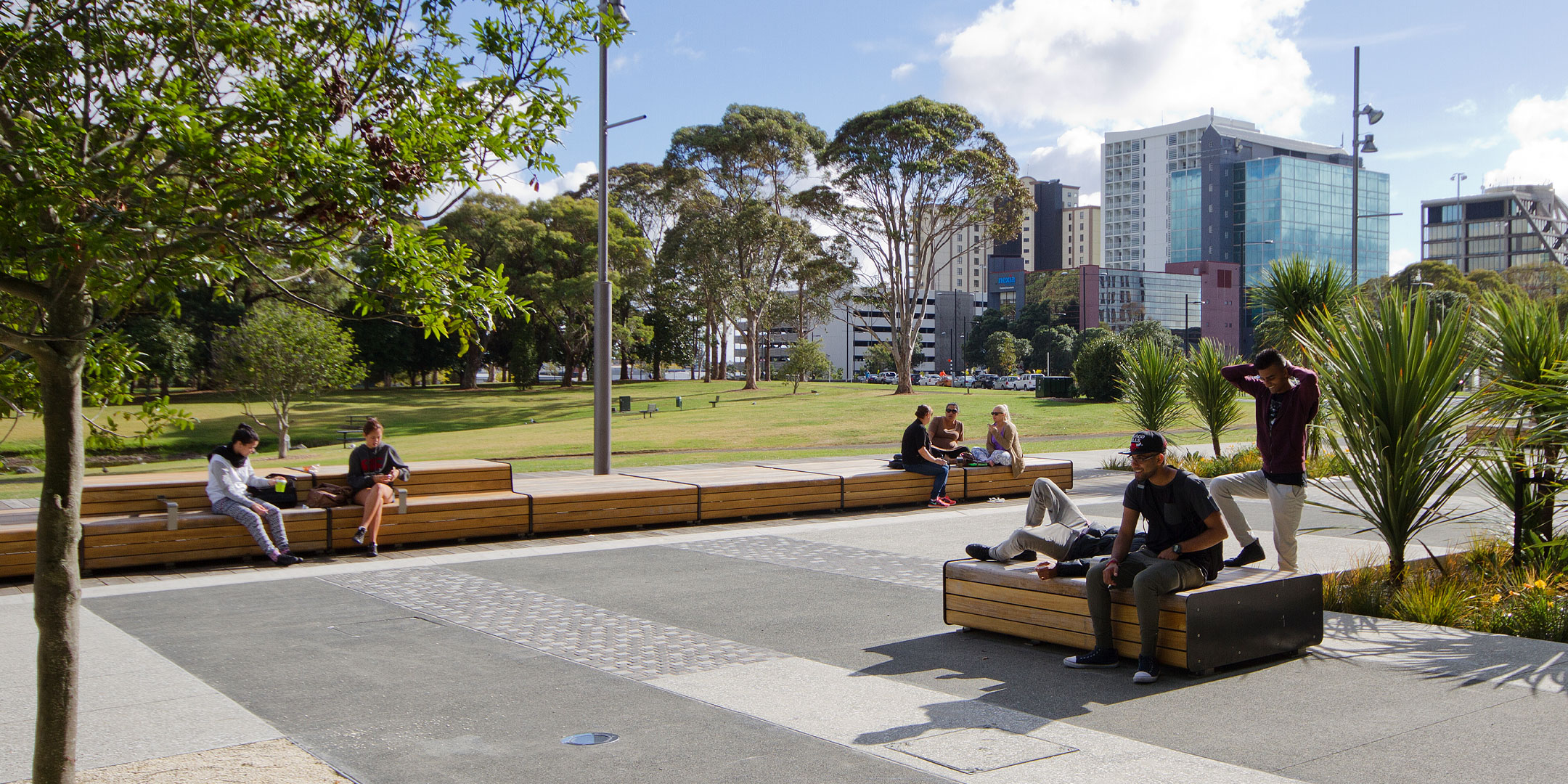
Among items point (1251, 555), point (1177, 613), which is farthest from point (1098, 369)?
point (1177, 613)

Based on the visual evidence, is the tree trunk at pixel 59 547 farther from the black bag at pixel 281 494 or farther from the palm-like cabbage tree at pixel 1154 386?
the palm-like cabbage tree at pixel 1154 386

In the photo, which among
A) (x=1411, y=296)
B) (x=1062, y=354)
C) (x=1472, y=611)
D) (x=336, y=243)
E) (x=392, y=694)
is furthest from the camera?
(x=1062, y=354)

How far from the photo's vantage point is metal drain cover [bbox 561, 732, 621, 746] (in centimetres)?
503

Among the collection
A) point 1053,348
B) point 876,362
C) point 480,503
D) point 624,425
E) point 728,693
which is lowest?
point 624,425

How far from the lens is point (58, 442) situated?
12.7ft

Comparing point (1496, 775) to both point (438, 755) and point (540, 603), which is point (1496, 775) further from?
point (540, 603)

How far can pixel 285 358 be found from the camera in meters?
30.1

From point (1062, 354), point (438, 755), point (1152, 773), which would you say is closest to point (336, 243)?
point (438, 755)

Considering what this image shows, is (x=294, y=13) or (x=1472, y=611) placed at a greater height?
(x=294, y=13)

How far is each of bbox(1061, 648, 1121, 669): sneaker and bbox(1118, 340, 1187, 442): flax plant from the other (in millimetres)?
13947

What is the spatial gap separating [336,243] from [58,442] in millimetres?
1214

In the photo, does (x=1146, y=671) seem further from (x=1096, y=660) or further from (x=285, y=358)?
(x=285, y=358)

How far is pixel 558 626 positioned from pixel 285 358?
25765 millimetres

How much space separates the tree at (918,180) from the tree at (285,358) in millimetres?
24679
